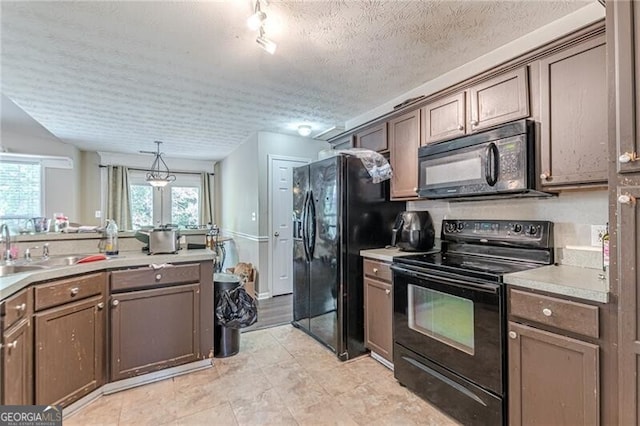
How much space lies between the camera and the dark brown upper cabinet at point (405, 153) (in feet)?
8.22

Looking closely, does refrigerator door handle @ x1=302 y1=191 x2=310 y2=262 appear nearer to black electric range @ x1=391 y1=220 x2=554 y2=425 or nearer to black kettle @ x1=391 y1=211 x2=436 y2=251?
black kettle @ x1=391 y1=211 x2=436 y2=251

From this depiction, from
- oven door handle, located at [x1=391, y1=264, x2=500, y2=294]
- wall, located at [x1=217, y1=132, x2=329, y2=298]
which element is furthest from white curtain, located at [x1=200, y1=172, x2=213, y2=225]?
oven door handle, located at [x1=391, y1=264, x2=500, y2=294]

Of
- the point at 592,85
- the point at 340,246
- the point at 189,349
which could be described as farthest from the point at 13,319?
the point at 592,85

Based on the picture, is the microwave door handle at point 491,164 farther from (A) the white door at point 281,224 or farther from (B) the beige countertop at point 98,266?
(A) the white door at point 281,224

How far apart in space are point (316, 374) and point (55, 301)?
179cm

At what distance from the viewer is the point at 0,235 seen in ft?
6.70

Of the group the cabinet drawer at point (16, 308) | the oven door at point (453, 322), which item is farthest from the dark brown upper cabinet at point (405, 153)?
the cabinet drawer at point (16, 308)

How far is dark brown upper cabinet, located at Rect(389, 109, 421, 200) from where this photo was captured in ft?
8.22

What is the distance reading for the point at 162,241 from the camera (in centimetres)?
236

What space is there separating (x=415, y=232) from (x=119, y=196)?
5946mm

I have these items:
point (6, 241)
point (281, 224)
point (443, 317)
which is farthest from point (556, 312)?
point (281, 224)

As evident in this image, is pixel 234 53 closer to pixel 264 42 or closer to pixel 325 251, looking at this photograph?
pixel 264 42

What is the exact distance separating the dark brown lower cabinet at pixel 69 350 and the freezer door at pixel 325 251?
5.50ft

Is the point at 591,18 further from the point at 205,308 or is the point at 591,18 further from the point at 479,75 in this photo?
the point at 205,308
